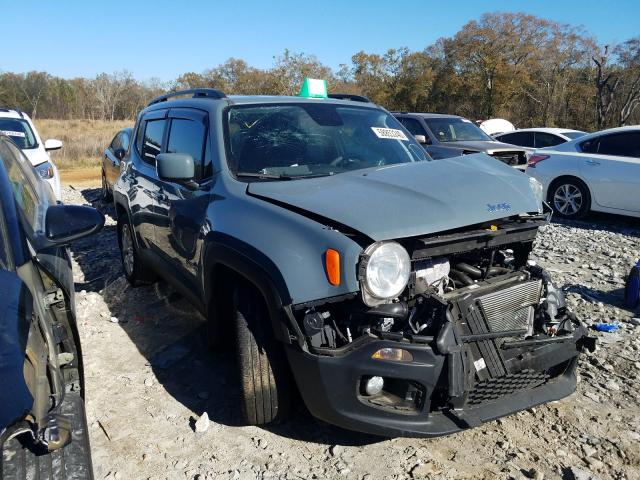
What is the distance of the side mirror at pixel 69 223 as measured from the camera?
2.60 meters

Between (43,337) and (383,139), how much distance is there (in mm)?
2662

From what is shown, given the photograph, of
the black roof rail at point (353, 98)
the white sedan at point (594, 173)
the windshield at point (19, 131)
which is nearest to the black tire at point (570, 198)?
the white sedan at point (594, 173)

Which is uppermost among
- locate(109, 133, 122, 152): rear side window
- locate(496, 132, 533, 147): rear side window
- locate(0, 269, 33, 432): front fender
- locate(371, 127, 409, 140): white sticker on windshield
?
locate(496, 132, 533, 147): rear side window

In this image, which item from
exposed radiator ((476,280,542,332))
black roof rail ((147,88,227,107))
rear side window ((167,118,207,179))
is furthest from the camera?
black roof rail ((147,88,227,107))

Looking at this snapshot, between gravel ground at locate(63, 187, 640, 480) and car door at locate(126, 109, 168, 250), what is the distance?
87cm

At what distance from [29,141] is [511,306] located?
7.78m

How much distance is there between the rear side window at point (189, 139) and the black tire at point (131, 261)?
4.29 feet

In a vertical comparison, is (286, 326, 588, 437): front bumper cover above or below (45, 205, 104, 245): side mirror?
below

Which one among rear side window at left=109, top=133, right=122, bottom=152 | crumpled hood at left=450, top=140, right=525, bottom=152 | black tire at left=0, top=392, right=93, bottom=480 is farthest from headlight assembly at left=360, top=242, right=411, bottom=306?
rear side window at left=109, top=133, right=122, bottom=152

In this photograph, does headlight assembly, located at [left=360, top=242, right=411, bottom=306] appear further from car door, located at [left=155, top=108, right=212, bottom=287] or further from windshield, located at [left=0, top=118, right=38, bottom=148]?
windshield, located at [left=0, top=118, right=38, bottom=148]

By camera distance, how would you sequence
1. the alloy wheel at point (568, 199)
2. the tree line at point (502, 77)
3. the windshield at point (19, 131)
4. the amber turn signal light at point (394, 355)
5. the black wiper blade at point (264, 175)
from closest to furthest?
the amber turn signal light at point (394, 355) → the black wiper blade at point (264, 175) → the windshield at point (19, 131) → the alloy wheel at point (568, 199) → the tree line at point (502, 77)

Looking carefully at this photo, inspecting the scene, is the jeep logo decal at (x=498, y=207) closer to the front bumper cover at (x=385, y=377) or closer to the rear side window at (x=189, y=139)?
the front bumper cover at (x=385, y=377)

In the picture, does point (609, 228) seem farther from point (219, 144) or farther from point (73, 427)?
point (73, 427)

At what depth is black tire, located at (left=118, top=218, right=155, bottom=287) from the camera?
5.11 meters
